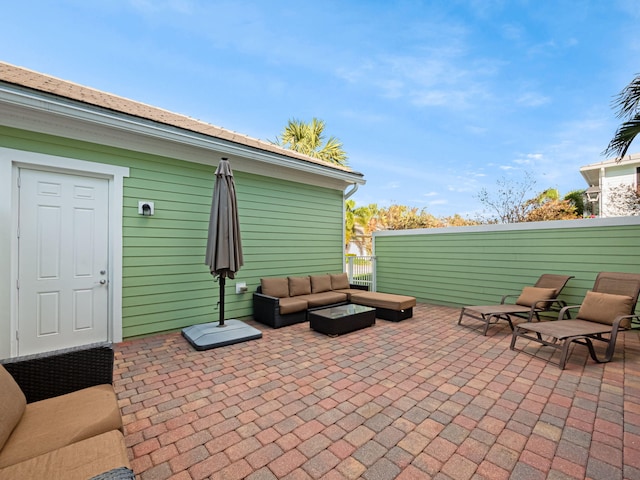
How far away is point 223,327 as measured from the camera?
14.7 feet

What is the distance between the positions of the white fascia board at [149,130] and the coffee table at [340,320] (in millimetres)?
2882

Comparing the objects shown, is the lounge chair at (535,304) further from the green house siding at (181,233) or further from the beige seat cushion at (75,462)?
the beige seat cushion at (75,462)

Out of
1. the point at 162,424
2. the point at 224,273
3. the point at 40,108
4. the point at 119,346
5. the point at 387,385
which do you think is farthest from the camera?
the point at 224,273

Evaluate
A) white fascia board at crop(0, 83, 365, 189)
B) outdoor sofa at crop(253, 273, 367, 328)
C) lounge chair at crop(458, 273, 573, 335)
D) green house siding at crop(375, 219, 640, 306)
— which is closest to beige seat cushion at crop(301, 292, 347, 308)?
outdoor sofa at crop(253, 273, 367, 328)

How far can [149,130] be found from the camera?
160 inches

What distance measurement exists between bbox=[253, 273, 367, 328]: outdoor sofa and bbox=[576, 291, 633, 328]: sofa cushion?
12.1 ft

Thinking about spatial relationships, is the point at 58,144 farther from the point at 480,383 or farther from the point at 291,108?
the point at 291,108

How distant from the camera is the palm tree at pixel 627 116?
3789mm

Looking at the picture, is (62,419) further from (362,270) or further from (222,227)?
(362,270)

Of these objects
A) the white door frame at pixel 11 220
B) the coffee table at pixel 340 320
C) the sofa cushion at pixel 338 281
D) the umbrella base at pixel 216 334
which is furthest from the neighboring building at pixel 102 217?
the sofa cushion at pixel 338 281

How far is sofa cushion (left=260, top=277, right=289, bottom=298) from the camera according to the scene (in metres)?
5.40

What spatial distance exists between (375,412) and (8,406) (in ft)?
7.55

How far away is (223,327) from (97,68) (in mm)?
6690

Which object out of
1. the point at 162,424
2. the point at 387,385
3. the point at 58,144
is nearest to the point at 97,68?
the point at 58,144
